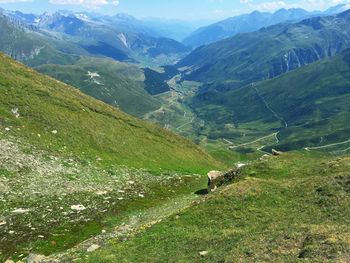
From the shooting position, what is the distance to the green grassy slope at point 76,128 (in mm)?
67500

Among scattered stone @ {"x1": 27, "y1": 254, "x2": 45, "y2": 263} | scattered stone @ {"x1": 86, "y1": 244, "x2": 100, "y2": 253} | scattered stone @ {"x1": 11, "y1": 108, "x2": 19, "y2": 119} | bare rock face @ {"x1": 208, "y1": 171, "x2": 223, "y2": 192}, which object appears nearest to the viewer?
scattered stone @ {"x1": 27, "y1": 254, "x2": 45, "y2": 263}

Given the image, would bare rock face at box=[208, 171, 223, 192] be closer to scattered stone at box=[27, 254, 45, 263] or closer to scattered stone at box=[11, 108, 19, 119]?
scattered stone at box=[27, 254, 45, 263]

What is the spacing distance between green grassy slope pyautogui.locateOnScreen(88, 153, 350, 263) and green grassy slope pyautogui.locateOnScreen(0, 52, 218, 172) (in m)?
31.1

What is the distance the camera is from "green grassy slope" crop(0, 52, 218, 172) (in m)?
67.5

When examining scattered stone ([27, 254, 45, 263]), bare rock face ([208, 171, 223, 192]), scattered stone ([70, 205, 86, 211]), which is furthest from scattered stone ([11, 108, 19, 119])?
scattered stone ([27, 254, 45, 263])

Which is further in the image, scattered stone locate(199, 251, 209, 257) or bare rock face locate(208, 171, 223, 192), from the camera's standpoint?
bare rock face locate(208, 171, 223, 192)

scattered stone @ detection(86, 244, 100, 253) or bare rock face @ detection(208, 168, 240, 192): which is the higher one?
scattered stone @ detection(86, 244, 100, 253)

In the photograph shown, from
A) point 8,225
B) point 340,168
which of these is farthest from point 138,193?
point 340,168

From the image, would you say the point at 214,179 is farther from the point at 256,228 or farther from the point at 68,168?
the point at 256,228

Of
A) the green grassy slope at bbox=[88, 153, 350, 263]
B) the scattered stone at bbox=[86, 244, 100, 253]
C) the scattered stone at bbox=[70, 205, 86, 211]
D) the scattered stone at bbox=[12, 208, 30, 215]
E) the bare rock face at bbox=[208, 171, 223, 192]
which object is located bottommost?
the bare rock face at bbox=[208, 171, 223, 192]

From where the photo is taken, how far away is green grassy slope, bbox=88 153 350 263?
27328 millimetres

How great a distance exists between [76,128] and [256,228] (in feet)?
161

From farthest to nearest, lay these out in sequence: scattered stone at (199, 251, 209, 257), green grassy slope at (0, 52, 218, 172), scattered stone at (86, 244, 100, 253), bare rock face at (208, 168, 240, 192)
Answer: green grassy slope at (0, 52, 218, 172), bare rock face at (208, 168, 240, 192), scattered stone at (86, 244, 100, 253), scattered stone at (199, 251, 209, 257)

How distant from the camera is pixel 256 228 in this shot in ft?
109
